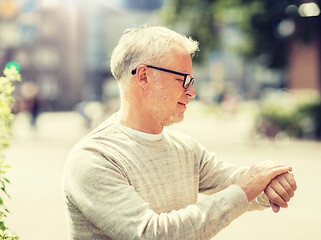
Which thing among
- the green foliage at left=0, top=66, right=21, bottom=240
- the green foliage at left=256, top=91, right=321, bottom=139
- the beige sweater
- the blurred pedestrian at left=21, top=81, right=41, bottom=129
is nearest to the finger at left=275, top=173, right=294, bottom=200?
the beige sweater

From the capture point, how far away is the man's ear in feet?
6.52

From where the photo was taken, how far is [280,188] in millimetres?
1989

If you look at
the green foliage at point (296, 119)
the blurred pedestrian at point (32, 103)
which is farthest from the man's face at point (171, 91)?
the blurred pedestrian at point (32, 103)

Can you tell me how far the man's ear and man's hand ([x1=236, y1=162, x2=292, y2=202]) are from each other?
21.4 inches

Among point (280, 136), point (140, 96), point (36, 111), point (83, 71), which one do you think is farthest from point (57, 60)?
point (140, 96)

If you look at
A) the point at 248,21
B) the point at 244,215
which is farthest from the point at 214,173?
the point at 248,21

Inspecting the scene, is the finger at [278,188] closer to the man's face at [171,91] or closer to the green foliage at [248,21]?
the man's face at [171,91]

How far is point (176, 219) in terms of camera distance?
174cm

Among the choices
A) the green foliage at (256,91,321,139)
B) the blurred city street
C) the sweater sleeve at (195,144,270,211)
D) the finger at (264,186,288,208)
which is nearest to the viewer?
the finger at (264,186,288,208)

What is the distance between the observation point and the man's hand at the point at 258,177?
1.88 metres

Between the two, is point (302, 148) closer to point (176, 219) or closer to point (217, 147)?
point (217, 147)

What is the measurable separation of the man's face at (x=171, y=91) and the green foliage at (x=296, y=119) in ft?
46.4

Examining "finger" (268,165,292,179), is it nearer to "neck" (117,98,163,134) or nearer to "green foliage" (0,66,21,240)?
"neck" (117,98,163,134)

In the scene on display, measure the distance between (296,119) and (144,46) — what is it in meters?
15.0
